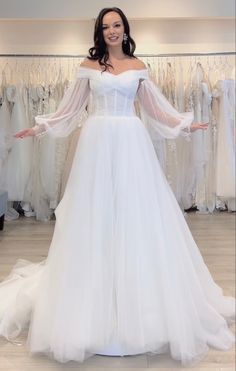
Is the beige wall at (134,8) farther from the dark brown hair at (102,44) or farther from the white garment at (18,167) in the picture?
the white garment at (18,167)

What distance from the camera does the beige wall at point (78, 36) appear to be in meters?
1.31

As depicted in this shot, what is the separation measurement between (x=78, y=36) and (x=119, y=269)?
2.99 feet

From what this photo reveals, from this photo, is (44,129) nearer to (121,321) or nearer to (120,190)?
(120,190)

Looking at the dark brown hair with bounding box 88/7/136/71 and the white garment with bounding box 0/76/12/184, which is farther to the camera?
the white garment with bounding box 0/76/12/184

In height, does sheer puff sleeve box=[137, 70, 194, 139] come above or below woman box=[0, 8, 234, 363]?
above

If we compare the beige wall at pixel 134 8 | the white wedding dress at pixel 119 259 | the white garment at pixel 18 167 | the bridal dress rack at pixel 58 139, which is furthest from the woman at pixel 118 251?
the white garment at pixel 18 167

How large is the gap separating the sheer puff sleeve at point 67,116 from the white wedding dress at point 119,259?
34 millimetres

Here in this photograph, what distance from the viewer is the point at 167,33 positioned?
134 cm

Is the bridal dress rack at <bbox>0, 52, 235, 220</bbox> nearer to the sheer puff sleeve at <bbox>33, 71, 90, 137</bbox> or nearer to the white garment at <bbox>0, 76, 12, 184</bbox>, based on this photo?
the white garment at <bbox>0, 76, 12, 184</bbox>

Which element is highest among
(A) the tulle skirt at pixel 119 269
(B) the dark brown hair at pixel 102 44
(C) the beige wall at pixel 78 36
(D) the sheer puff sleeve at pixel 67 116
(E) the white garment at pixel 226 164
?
(C) the beige wall at pixel 78 36

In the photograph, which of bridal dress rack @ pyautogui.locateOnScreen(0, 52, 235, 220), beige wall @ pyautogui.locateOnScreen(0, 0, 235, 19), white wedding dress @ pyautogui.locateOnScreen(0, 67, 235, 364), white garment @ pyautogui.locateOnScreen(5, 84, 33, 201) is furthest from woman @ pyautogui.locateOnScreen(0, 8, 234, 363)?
white garment @ pyautogui.locateOnScreen(5, 84, 33, 201)

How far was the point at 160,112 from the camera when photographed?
3.67 feet

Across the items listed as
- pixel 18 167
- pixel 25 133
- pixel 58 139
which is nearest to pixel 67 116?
pixel 25 133

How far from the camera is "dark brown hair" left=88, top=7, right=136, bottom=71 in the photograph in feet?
3.07
